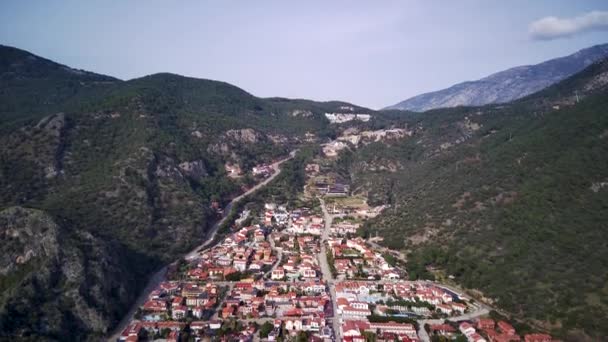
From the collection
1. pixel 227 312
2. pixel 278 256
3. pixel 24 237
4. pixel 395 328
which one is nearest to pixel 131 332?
pixel 227 312

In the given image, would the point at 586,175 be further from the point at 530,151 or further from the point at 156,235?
the point at 156,235

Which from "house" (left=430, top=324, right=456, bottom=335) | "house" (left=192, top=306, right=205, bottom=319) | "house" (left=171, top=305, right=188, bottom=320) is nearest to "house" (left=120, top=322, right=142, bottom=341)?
→ "house" (left=171, top=305, right=188, bottom=320)

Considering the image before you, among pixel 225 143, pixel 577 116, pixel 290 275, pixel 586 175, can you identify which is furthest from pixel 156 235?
pixel 577 116

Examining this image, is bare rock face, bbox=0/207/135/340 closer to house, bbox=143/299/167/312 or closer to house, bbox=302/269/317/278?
house, bbox=143/299/167/312

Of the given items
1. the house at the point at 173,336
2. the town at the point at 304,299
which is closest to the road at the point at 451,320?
the town at the point at 304,299

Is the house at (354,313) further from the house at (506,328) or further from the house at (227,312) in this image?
the house at (506,328)

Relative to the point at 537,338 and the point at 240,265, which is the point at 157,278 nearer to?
the point at 240,265
